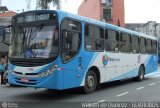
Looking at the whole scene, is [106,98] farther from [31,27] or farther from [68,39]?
[31,27]

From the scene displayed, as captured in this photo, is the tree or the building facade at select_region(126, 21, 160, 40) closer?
the tree

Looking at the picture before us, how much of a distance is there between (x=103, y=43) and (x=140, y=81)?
6211 mm

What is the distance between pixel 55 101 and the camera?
40.6ft

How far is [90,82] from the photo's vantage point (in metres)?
14.4

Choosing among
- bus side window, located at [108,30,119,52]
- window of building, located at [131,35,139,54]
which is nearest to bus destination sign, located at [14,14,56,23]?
bus side window, located at [108,30,119,52]

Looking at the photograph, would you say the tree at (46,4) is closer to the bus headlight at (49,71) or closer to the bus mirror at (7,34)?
the bus mirror at (7,34)

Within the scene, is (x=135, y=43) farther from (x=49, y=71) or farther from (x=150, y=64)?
(x=49, y=71)

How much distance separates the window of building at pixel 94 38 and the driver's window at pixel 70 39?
727 millimetres

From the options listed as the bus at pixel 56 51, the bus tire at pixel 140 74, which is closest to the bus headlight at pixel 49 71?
the bus at pixel 56 51

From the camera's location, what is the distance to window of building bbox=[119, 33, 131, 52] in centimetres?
1789

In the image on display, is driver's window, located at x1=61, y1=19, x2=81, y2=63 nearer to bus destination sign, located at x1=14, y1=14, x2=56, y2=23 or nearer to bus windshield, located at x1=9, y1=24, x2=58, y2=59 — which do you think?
bus windshield, located at x1=9, y1=24, x2=58, y2=59

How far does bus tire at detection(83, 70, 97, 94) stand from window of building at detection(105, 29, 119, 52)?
5.87 feet

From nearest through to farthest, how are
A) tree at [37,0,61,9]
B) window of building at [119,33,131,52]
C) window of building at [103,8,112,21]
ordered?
window of building at [119,33,131,52]
tree at [37,0,61,9]
window of building at [103,8,112,21]

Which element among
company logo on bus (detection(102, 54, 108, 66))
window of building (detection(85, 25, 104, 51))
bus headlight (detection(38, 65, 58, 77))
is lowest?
bus headlight (detection(38, 65, 58, 77))
